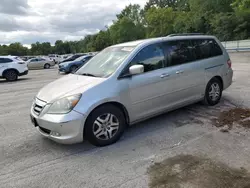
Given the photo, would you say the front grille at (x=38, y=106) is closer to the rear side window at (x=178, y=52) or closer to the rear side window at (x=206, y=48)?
the rear side window at (x=178, y=52)

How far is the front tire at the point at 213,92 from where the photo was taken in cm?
553

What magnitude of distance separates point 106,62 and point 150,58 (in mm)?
835

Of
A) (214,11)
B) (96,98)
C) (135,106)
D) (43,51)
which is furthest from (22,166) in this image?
(43,51)

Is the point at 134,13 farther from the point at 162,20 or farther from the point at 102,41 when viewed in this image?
the point at 162,20

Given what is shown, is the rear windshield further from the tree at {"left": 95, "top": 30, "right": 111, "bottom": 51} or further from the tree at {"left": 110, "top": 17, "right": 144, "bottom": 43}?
the tree at {"left": 95, "top": 30, "right": 111, "bottom": 51}

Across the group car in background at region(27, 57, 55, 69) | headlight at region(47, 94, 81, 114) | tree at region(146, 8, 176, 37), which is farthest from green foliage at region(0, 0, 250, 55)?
headlight at region(47, 94, 81, 114)

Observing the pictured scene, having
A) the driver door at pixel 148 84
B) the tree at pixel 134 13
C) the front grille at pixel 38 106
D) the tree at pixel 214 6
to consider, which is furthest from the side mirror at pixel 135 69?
the tree at pixel 134 13

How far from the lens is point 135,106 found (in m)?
4.17

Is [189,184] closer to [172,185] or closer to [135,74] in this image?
[172,185]

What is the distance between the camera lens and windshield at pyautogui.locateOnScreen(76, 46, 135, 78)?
428 centimetres

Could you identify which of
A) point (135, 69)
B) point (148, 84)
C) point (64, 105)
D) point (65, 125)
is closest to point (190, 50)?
point (148, 84)

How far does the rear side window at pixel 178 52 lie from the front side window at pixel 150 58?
0.19 meters

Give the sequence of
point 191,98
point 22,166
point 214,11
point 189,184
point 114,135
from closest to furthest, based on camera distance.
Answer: point 189,184 < point 22,166 < point 114,135 < point 191,98 < point 214,11

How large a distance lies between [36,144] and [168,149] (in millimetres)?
2216
